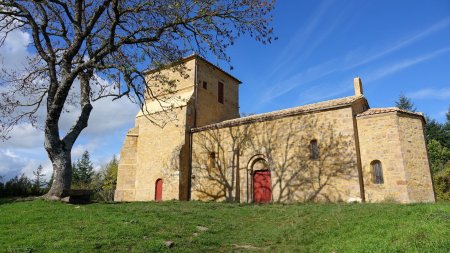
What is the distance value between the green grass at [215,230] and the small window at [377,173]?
5.39 metres

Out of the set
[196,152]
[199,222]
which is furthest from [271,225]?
[196,152]

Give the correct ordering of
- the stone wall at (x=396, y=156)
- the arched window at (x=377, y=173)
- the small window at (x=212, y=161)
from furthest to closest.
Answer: the small window at (x=212, y=161) → the arched window at (x=377, y=173) → the stone wall at (x=396, y=156)

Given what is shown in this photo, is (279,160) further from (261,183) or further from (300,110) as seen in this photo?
(300,110)

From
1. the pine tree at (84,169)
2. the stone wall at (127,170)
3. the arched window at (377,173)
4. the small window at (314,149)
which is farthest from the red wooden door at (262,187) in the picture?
the pine tree at (84,169)

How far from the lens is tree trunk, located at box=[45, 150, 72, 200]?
13.2 meters

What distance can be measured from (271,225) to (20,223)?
8.17 m

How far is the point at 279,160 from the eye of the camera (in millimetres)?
18672

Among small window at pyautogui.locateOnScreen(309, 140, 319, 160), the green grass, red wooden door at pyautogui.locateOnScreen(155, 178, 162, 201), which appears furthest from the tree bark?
small window at pyautogui.locateOnScreen(309, 140, 319, 160)

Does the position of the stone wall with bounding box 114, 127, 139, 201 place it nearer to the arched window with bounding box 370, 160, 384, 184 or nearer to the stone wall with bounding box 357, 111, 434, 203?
the stone wall with bounding box 357, 111, 434, 203

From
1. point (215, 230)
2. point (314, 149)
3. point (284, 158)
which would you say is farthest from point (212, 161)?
point (215, 230)

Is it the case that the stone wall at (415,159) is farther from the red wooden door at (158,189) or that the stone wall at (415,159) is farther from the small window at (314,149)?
the red wooden door at (158,189)

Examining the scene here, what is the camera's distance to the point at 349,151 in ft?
53.9

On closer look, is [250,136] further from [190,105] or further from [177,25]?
[177,25]

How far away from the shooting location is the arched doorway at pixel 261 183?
62.5ft
